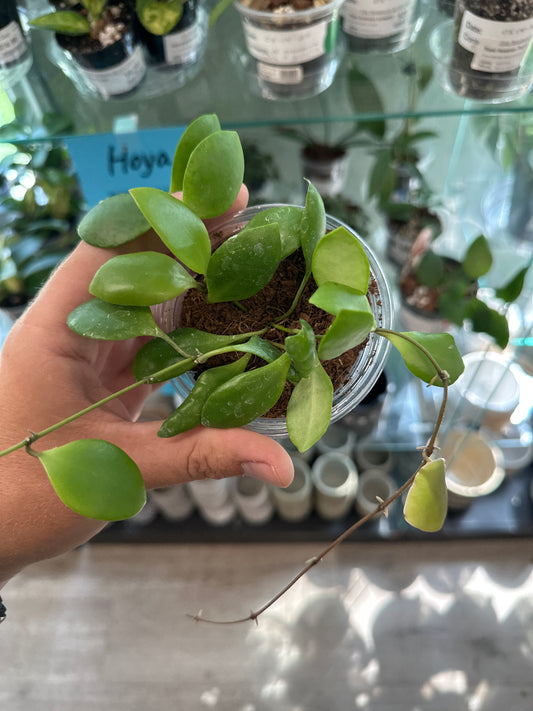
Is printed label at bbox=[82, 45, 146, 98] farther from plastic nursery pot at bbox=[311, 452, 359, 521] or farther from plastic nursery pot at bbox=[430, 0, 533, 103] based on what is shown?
plastic nursery pot at bbox=[311, 452, 359, 521]

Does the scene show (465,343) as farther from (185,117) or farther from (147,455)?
(147,455)

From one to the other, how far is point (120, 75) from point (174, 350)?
459 mm

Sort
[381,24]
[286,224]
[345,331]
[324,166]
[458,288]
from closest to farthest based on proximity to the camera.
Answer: [345,331], [286,224], [381,24], [458,288], [324,166]

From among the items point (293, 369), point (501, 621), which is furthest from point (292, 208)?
point (501, 621)

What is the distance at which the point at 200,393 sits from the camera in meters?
0.44

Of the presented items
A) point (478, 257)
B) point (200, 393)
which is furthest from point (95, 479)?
point (478, 257)

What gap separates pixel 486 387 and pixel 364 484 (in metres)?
0.32

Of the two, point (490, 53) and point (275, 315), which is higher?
point (490, 53)

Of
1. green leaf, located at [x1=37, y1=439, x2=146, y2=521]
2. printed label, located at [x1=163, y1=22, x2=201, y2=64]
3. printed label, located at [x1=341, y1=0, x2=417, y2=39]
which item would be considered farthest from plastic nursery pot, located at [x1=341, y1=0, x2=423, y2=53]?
green leaf, located at [x1=37, y1=439, x2=146, y2=521]

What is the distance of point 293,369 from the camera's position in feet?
1.46

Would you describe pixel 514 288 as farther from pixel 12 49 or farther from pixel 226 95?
pixel 12 49

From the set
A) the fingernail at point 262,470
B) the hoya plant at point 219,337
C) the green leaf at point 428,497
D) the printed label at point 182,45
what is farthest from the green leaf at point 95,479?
the printed label at point 182,45

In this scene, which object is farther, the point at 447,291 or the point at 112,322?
the point at 447,291

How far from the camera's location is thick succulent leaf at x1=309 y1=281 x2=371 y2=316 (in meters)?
0.37
